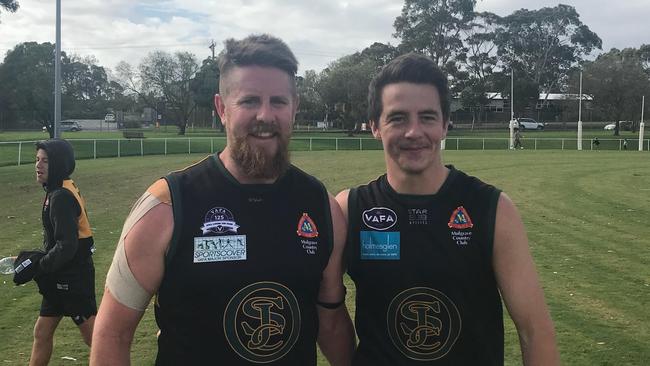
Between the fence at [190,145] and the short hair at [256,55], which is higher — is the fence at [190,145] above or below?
below

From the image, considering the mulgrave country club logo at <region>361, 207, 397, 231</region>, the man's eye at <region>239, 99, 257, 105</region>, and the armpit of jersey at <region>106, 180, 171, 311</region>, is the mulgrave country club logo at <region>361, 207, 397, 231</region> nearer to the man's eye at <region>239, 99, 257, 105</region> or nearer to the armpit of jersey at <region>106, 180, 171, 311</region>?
the man's eye at <region>239, 99, 257, 105</region>

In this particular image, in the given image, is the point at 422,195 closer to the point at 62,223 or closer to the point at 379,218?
the point at 379,218

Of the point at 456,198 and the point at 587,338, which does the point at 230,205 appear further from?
the point at 587,338

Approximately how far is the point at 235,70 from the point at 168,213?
0.65 meters

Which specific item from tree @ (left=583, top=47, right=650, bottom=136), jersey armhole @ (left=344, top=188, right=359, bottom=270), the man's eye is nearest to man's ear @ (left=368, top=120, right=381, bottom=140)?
jersey armhole @ (left=344, top=188, right=359, bottom=270)

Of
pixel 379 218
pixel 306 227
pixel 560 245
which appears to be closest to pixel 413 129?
Result: pixel 379 218

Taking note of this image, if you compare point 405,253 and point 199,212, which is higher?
point 199,212

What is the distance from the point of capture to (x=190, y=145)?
42156mm

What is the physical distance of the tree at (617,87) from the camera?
63.2 m

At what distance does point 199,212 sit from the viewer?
8.14ft

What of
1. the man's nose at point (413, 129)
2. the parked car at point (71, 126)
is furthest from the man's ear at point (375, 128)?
the parked car at point (71, 126)

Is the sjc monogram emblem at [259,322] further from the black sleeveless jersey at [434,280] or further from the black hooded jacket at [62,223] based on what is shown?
the black hooded jacket at [62,223]

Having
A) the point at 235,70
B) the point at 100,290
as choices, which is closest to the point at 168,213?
the point at 235,70

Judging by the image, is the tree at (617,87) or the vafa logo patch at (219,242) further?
the tree at (617,87)
